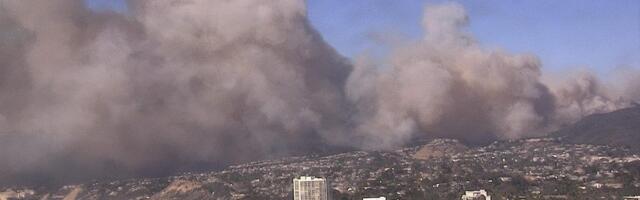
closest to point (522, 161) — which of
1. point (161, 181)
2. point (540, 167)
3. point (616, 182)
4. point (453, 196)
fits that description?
point (540, 167)

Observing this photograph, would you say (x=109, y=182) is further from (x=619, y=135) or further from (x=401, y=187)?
(x=619, y=135)

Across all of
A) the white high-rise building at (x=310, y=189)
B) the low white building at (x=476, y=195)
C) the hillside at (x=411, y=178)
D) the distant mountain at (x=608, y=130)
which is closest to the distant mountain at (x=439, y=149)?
the hillside at (x=411, y=178)

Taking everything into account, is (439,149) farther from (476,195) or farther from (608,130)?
(476,195)

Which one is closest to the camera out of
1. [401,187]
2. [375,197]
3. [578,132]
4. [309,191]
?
[309,191]

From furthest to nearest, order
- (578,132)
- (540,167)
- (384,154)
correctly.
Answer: (578,132) → (384,154) → (540,167)

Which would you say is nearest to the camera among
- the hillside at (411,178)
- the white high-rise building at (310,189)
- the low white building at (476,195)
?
the white high-rise building at (310,189)

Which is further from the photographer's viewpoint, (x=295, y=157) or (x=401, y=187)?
(x=295, y=157)

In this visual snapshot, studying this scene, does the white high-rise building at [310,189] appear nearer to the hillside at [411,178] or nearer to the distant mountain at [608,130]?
the hillside at [411,178]
